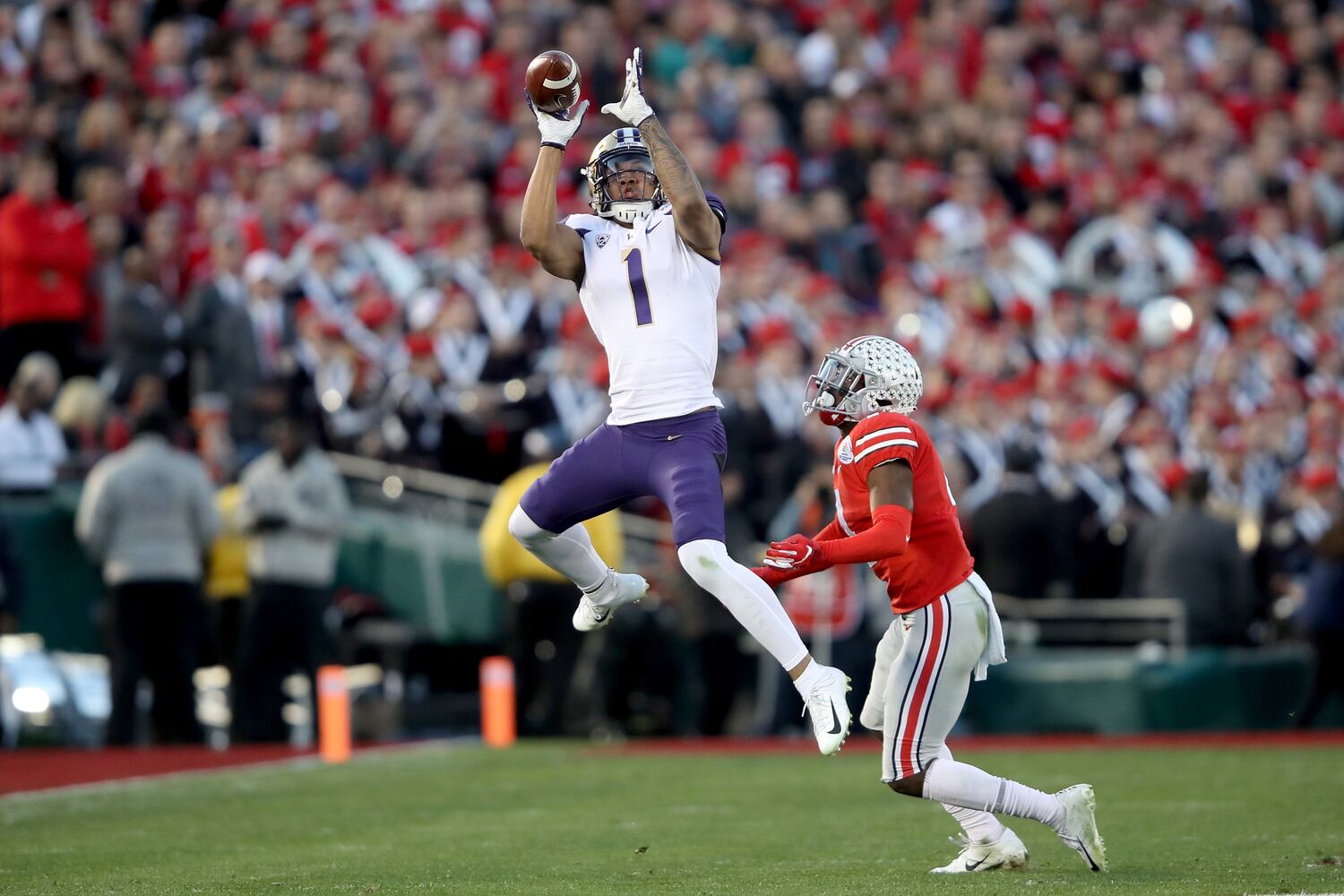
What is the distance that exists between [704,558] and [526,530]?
726mm

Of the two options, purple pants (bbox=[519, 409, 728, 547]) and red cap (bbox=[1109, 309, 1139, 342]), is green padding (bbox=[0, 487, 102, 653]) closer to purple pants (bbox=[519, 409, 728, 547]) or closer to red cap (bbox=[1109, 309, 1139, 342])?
purple pants (bbox=[519, 409, 728, 547])

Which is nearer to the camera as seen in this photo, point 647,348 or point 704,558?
point 704,558

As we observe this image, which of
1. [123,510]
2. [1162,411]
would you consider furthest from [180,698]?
[1162,411]

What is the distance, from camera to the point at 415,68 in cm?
1803

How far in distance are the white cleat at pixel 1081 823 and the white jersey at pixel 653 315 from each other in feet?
5.91

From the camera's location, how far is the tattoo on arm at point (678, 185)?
22.8 feet

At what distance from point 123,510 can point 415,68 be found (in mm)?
6543

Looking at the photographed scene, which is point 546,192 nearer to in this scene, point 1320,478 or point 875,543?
point 875,543

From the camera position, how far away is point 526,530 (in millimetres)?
7254

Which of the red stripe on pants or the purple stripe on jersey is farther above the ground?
the purple stripe on jersey

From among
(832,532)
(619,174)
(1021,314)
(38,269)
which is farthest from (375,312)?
(832,532)

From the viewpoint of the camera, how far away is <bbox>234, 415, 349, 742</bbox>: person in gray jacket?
42.3 ft

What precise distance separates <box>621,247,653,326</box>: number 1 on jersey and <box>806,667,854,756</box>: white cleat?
134cm

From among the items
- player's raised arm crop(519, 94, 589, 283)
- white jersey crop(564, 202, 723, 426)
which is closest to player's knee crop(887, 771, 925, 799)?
white jersey crop(564, 202, 723, 426)
